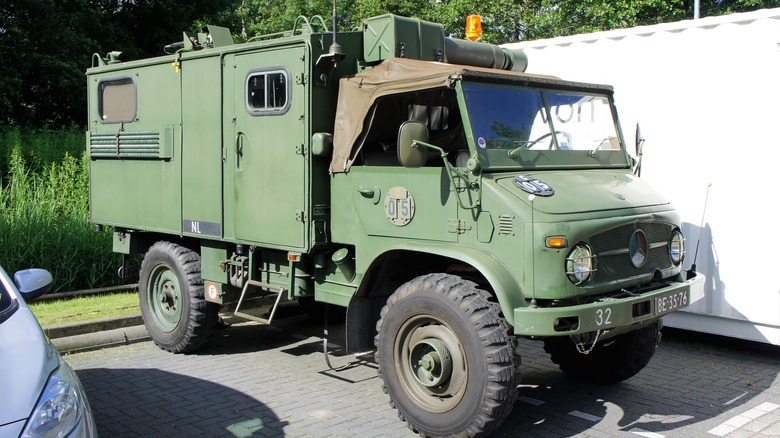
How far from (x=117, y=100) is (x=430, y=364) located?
508cm

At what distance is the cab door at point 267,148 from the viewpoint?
6.33m

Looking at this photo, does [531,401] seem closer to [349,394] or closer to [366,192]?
[349,394]

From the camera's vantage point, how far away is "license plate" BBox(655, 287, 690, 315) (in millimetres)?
5355

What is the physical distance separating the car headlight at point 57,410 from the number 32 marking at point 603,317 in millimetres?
3137

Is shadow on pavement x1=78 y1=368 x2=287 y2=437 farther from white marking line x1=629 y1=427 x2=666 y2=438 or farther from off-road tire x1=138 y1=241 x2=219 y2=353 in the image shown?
white marking line x1=629 y1=427 x2=666 y2=438

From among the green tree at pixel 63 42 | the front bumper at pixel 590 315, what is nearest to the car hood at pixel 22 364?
the front bumper at pixel 590 315

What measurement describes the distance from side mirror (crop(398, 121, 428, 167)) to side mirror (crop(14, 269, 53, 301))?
→ 2.45 m

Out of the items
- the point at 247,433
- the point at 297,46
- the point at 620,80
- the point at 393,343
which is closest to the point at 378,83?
the point at 297,46

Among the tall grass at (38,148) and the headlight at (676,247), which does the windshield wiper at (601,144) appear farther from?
the tall grass at (38,148)

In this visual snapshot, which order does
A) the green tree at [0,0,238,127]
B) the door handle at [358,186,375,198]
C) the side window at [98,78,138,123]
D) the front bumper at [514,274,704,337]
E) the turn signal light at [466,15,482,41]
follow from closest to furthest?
the front bumper at [514,274,704,337] → the door handle at [358,186,375,198] → the turn signal light at [466,15,482,41] → the side window at [98,78,138,123] → the green tree at [0,0,238,127]

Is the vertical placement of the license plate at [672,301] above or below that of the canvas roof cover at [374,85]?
below

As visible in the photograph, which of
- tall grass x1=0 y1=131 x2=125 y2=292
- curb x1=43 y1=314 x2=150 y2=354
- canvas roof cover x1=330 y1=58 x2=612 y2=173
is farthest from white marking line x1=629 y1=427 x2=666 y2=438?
tall grass x1=0 y1=131 x2=125 y2=292

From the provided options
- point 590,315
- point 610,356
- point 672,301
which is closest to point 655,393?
point 610,356

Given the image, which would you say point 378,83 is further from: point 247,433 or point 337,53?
point 247,433
